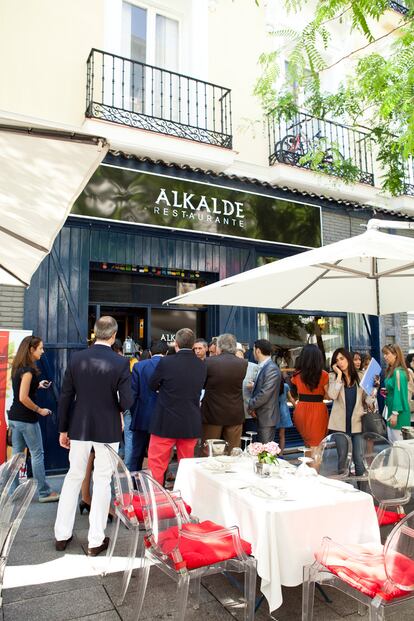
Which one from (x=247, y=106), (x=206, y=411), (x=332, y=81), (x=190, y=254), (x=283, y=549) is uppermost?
(x=332, y=81)

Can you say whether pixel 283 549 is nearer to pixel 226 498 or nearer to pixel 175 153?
pixel 226 498

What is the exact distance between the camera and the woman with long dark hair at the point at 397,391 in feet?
21.4

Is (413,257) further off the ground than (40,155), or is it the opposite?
(40,155)

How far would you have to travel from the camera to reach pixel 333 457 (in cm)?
462

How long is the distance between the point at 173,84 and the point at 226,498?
7.54 m

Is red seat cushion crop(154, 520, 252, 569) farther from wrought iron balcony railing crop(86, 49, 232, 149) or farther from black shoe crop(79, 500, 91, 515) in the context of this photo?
wrought iron balcony railing crop(86, 49, 232, 149)

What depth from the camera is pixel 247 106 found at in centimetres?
932

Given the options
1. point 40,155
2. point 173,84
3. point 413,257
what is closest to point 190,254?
point 173,84

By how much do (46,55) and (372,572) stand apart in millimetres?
8200

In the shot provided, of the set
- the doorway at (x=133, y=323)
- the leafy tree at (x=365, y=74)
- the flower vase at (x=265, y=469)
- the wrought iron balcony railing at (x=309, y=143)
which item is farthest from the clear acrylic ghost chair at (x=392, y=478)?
the wrought iron balcony railing at (x=309, y=143)

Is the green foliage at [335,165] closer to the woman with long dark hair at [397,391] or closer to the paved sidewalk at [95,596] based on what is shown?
the woman with long dark hair at [397,391]

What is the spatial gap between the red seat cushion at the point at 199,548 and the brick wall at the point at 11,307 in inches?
184

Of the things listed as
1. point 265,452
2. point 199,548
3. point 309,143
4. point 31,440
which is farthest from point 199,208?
point 199,548

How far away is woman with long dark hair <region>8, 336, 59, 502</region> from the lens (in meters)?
5.33
